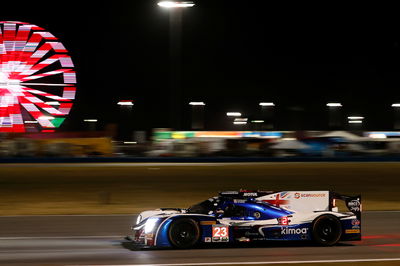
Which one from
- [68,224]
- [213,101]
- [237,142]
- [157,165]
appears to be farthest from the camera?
[213,101]

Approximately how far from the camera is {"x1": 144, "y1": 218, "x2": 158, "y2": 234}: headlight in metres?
10.5

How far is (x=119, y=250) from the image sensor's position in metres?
10.7

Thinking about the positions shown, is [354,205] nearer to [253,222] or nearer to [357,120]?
[253,222]

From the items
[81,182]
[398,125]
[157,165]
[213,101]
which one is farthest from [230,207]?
[213,101]

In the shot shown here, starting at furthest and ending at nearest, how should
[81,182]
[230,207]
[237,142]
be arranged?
[237,142], [81,182], [230,207]

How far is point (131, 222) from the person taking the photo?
15.4m

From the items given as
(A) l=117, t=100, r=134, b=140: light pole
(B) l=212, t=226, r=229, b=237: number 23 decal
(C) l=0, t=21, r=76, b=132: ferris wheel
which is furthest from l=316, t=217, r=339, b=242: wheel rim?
(A) l=117, t=100, r=134, b=140: light pole

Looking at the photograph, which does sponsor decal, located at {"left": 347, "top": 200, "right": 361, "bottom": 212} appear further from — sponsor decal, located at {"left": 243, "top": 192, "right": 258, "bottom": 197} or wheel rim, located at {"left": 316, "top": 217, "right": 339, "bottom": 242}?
sponsor decal, located at {"left": 243, "top": 192, "right": 258, "bottom": 197}

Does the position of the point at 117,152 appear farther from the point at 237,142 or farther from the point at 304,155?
the point at 304,155

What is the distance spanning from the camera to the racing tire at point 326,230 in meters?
11.0

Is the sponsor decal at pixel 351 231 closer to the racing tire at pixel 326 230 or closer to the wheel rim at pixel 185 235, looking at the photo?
the racing tire at pixel 326 230

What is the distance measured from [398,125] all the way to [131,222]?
61739 mm

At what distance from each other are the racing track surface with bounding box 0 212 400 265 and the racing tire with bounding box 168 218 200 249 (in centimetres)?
17

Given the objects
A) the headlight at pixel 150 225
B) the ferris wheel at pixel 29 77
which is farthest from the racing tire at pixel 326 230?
the ferris wheel at pixel 29 77
